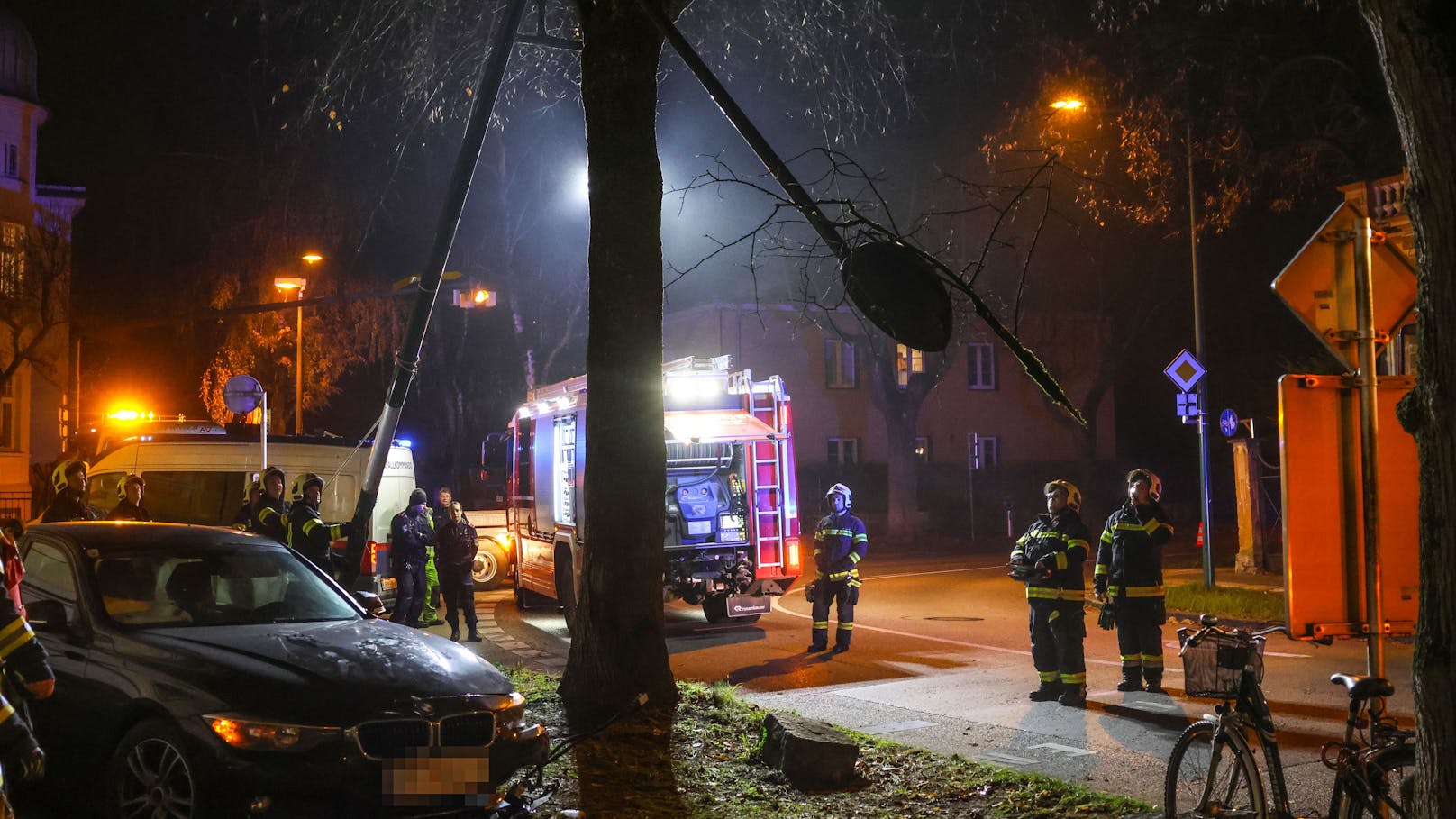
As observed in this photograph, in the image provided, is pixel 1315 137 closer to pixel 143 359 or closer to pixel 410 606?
pixel 410 606

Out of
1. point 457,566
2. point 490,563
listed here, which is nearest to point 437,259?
point 457,566

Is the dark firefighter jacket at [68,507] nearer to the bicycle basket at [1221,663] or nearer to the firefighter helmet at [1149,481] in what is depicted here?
the firefighter helmet at [1149,481]

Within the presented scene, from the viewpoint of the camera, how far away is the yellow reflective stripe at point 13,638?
16.5 feet

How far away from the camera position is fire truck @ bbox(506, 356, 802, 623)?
1516cm

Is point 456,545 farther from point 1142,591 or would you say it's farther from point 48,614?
point 48,614

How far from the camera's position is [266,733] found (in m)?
5.33

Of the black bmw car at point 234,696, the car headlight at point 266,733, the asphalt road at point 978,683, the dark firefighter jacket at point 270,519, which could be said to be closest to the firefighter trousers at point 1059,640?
the asphalt road at point 978,683

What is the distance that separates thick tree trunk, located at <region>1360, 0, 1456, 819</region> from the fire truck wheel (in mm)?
19222

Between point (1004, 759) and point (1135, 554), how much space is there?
→ 3.10m

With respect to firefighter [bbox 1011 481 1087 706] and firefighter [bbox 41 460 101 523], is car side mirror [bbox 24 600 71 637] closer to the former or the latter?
firefighter [bbox 41 460 101 523]

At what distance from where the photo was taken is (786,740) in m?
7.22

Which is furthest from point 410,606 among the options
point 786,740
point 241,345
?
point 241,345

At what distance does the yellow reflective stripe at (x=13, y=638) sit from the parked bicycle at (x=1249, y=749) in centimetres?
477

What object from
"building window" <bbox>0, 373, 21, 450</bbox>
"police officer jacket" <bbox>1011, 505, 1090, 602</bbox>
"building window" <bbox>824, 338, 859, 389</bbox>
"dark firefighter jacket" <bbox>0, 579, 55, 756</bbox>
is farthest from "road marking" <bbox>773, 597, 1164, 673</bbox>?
"building window" <bbox>0, 373, 21, 450</bbox>
